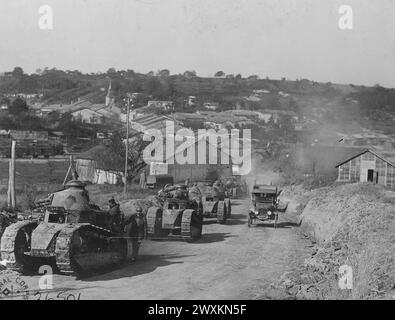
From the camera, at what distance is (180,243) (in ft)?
75.7

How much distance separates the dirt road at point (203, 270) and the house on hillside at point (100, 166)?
24.2 metres

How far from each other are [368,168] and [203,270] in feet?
112

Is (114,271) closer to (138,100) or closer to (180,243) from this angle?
(180,243)

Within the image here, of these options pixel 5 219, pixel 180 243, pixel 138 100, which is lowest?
pixel 180 243

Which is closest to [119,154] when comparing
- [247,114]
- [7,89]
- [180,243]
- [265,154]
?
[265,154]

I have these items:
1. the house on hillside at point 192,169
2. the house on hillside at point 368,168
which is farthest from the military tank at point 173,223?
the house on hillside at point 368,168

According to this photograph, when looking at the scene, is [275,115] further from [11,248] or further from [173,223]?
[11,248]

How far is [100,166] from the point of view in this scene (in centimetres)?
5222

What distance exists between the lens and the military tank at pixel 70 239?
51.2 feet

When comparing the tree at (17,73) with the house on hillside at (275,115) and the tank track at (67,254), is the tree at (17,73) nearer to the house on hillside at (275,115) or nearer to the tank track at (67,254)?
the house on hillside at (275,115)

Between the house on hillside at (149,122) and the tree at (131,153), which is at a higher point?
the house on hillside at (149,122)

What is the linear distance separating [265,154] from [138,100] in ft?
216

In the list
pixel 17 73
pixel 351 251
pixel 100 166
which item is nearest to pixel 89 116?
pixel 100 166

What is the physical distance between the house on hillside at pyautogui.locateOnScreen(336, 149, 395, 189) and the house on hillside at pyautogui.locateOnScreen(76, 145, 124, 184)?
1854cm
